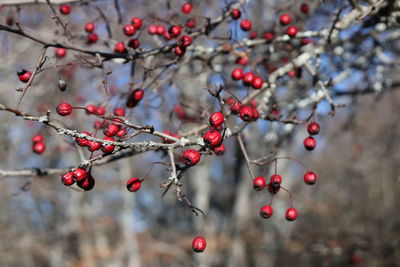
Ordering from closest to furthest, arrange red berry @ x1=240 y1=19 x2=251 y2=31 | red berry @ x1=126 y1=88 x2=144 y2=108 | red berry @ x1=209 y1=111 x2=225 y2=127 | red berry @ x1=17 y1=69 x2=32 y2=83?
red berry @ x1=209 y1=111 x2=225 y2=127
red berry @ x1=17 y1=69 x2=32 y2=83
red berry @ x1=126 y1=88 x2=144 y2=108
red berry @ x1=240 y1=19 x2=251 y2=31

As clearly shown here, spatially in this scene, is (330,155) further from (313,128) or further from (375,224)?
(313,128)

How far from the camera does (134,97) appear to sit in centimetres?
277

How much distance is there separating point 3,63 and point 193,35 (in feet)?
13.8

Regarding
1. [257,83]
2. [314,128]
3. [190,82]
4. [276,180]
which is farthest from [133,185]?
[190,82]

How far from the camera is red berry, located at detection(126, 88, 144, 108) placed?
276 centimetres

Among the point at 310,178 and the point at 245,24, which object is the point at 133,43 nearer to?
the point at 245,24

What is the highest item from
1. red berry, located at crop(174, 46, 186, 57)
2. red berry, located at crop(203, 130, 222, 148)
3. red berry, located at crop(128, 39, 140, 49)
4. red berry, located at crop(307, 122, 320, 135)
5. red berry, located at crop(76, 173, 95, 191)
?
red berry, located at crop(128, 39, 140, 49)

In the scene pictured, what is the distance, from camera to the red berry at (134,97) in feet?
9.06

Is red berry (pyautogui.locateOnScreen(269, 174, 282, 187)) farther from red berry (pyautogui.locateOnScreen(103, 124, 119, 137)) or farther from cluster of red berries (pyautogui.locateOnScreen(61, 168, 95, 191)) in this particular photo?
cluster of red berries (pyautogui.locateOnScreen(61, 168, 95, 191))

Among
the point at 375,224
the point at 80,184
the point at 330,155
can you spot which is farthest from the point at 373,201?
the point at 80,184

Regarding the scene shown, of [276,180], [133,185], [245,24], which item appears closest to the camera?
[133,185]

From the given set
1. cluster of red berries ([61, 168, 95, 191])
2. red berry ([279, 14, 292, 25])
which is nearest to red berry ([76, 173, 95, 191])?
cluster of red berries ([61, 168, 95, 191])

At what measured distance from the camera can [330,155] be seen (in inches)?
605

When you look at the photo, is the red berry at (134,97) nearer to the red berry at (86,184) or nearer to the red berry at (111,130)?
the red berry at (111,130)
